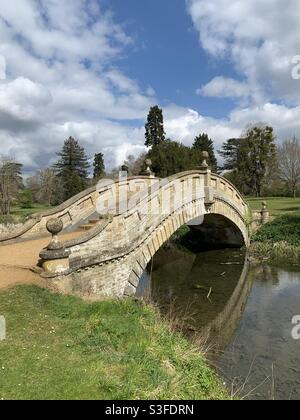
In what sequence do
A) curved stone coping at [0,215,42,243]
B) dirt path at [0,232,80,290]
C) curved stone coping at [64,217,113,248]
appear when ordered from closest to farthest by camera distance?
dirt path at [0,232,80,290] → curved stone coping at [64,217,113,248] → curved stone coping at [0,215,42,243]

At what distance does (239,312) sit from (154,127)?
125 ft

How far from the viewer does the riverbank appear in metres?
20.9

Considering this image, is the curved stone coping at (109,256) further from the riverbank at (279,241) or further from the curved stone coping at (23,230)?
the riverbank at (279,241)

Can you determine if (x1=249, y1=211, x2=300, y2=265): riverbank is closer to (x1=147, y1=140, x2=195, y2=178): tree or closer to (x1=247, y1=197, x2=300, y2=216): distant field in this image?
(x1=247, y1=197, x2=300, y2=216): distant field

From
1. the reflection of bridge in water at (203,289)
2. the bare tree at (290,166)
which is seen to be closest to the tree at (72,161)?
the bare tree at (290,166)

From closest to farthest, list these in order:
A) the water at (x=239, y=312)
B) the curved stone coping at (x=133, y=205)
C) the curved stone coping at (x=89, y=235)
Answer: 1. the water at (x=239, y=312)
2. the curved stone coping at (x=89, y=235)
3. the curved stone coping at (x=133, y=205)

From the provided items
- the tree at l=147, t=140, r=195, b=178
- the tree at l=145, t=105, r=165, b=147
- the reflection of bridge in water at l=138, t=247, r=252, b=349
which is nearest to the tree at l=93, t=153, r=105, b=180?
the tree at l=145, t=105, r=165, b=147

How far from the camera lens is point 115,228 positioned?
455 inches

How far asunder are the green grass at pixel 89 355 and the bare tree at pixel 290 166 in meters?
41.0

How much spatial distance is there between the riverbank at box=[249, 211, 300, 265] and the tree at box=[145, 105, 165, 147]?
86.5 feet

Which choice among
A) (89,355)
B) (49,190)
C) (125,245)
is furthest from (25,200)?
(89,355)

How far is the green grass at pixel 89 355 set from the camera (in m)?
5.20

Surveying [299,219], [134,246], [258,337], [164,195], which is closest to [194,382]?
[258,337]

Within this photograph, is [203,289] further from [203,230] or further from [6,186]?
[6,186]
